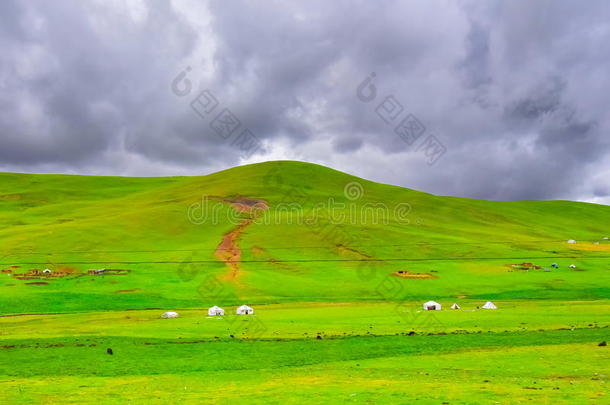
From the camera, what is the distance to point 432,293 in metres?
87.4

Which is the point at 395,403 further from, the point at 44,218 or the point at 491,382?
the point at 44,218

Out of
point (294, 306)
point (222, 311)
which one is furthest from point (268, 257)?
point (222, 311)

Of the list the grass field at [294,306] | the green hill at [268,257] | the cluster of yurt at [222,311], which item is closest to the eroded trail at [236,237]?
the green hill at [268,257]

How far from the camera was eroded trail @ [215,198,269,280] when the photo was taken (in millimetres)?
105088

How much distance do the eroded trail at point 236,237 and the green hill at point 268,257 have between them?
660 mm

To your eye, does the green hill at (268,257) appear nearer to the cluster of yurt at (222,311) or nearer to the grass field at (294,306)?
the grass field at (294,306)

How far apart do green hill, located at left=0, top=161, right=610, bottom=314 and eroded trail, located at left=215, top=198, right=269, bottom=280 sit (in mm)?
660

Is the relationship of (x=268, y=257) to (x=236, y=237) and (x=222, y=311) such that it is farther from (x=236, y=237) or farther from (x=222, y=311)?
(x=222, y=311)

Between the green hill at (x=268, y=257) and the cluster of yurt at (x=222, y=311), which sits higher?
the green hill at (x=268, y=257)

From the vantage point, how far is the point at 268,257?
114250 millimetres

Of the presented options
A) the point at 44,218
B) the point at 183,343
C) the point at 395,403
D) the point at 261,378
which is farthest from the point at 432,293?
the point at 44,218

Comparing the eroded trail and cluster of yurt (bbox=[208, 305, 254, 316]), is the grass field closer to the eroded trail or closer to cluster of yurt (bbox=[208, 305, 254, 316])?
the eroded trail

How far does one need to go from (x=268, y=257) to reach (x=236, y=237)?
786 inches

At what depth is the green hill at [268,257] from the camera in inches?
3305
